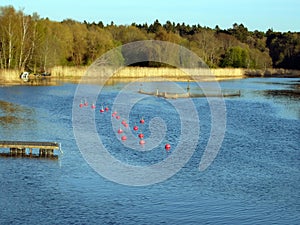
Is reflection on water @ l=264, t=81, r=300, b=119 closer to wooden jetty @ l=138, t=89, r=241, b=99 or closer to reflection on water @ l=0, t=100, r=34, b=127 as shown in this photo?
wooden jetty @ l=138, t=89, r=241, b=99

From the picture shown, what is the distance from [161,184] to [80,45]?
63.2 meters

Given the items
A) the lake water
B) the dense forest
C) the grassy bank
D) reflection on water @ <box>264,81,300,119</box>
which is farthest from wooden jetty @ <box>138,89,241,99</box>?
the dense forest

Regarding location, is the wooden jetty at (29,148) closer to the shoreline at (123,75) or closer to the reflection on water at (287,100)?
the reflection on water at (287,100)

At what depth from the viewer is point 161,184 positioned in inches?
760

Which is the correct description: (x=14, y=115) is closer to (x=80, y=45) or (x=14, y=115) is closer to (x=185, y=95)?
(x=185, y=95)

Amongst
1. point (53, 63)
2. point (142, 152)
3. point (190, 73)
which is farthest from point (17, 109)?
point (190, 73)

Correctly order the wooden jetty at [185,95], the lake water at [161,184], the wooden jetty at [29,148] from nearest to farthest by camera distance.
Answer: the lake water at [161,184] < the wooden jetty at [29,148] < the wooden jetty at [185,95]

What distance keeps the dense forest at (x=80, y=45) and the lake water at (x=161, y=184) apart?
33718 mm

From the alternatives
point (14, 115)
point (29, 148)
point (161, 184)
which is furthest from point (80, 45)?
point (161, 184)

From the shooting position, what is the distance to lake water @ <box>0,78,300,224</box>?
15.9m

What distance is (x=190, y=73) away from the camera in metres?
80.6

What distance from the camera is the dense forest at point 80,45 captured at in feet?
215

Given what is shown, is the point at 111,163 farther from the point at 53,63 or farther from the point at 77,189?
the point at 53,63

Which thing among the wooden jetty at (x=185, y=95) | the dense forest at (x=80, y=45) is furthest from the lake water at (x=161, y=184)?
the dense forest at (x=80, y=45)
